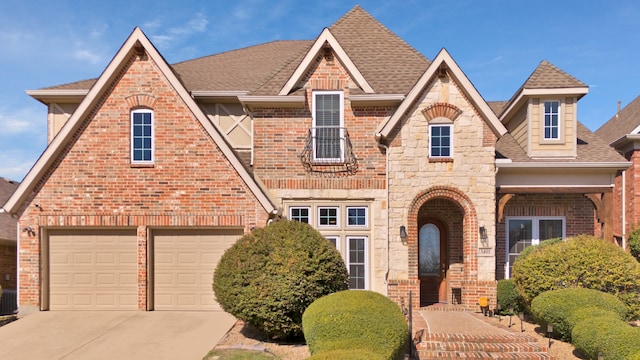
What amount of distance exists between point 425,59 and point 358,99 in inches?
142

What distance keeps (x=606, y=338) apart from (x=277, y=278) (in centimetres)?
638

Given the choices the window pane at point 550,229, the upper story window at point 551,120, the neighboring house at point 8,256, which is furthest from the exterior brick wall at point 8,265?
the upper story window at point 551,120

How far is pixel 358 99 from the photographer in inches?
458

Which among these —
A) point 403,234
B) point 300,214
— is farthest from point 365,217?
point 300,214

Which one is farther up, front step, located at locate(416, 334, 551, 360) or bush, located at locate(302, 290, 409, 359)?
bush, located at locate(302, 290, 409, 359)

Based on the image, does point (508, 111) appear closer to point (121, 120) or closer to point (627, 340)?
point (627, 340)

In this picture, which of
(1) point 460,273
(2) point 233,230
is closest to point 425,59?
(1) point 460,273

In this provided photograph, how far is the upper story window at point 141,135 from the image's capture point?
11.2 metres

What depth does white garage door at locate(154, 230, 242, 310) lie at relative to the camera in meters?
11.1

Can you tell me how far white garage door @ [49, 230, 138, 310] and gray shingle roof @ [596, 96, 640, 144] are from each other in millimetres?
18782

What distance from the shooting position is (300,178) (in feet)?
38.9

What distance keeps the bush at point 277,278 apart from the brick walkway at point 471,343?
7.14ft

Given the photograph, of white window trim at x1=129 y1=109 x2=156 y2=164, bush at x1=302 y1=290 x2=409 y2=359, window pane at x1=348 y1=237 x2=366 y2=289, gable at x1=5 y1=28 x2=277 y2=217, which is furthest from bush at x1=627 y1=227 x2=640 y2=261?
white window trim at x1=129 y1=109 x2=156 y2=164

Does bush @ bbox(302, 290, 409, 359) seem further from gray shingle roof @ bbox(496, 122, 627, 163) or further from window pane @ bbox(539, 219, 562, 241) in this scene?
window pane @ bbox(539, 219, 562, 241)
